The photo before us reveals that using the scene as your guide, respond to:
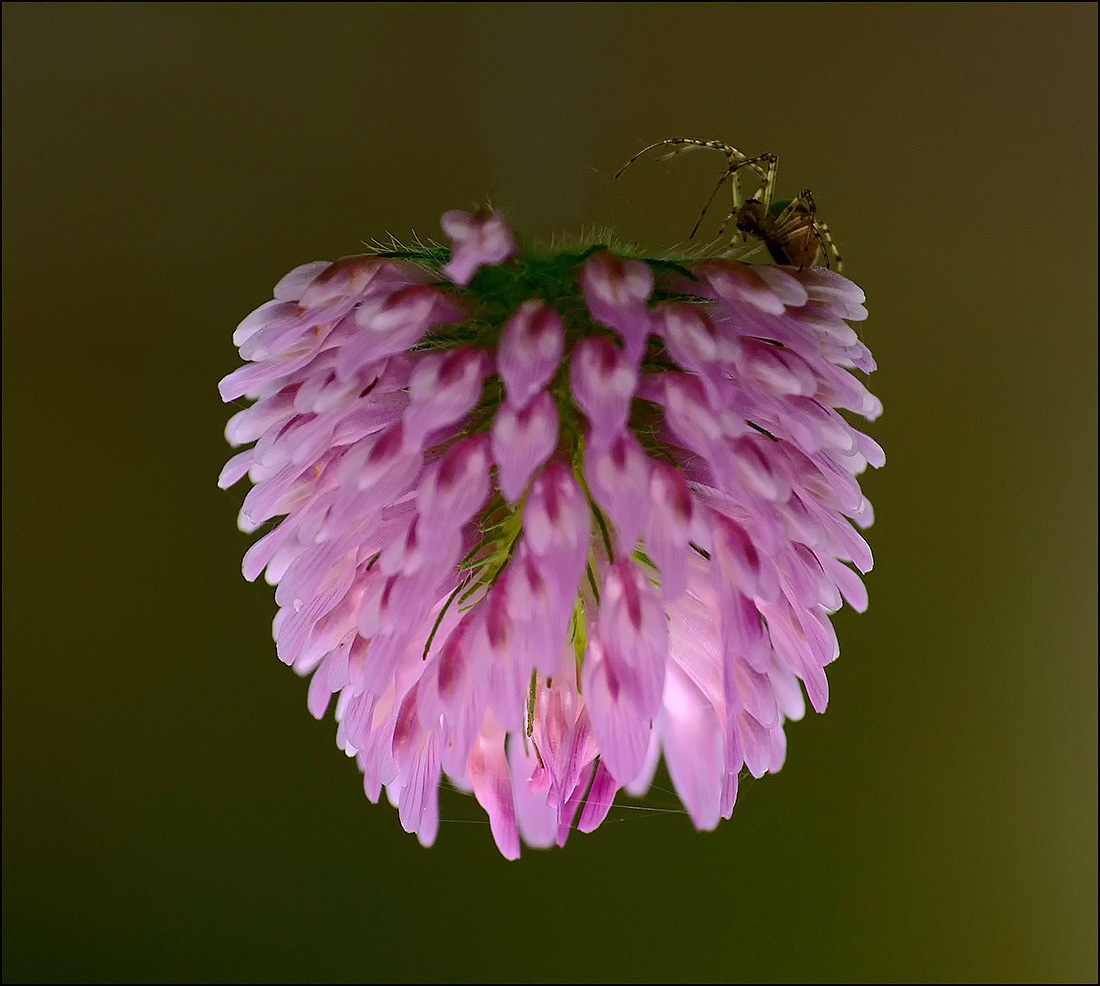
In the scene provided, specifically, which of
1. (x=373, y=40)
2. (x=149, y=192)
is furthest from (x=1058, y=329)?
(x=149, y=192)

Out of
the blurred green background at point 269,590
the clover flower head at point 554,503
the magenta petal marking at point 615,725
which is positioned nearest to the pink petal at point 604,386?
the clover flower head at point 554,503

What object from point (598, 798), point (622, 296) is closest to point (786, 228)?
point (622, 296)

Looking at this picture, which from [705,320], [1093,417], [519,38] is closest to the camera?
[705,320]

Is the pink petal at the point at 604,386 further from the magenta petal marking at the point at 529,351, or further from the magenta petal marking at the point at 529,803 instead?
the magenta petal marking at the point at 529,803

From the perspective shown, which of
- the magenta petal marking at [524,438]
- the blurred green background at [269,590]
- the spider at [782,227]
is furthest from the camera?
the blurred green background at [269,590]

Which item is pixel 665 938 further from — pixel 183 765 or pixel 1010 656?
pixel 183 765

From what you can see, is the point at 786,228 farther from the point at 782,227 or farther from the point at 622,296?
the point at 622,296

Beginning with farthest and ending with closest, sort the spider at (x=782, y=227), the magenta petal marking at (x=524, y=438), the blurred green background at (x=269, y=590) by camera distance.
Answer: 1. the blurred green background at (x=269, y=590)
2. the spider at (x=782, y=227)
3. the magenta petal marking at (x=524, y=438)
